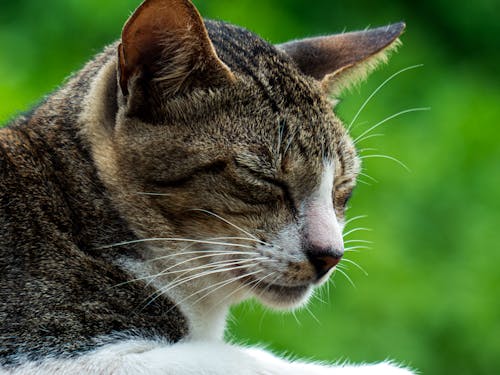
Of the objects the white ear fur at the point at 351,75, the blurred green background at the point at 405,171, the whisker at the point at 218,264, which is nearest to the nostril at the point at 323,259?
the whisker at the point at 218,264

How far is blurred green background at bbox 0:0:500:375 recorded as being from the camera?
5.83 m

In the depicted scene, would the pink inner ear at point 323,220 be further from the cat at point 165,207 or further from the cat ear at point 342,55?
the cat ear at point 342,55

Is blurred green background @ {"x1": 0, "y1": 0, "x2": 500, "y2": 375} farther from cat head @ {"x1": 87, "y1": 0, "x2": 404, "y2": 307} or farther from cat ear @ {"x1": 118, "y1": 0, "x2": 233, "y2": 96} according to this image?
cat ear @ {"x1": 118, "y1": 0, "x2": 233, "y2": 96}

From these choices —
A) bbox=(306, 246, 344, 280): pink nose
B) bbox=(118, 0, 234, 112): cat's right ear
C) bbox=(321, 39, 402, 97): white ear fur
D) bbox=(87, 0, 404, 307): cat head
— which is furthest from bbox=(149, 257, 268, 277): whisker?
bbox=(321, 39, 402, 97): white ear fur

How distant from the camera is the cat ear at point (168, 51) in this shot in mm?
3068

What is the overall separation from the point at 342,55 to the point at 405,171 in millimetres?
2991

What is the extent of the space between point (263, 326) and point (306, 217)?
2.41 m

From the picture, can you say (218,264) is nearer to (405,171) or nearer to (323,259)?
(323,259)

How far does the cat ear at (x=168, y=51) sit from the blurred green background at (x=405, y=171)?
220cm

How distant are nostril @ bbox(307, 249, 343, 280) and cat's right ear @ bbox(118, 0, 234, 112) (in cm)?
66

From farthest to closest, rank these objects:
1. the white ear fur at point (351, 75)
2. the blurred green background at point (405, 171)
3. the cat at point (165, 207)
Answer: the blurred green background at point (405, 171) → the white ear fur at point (351, 75) → the cat at point (165, 207)

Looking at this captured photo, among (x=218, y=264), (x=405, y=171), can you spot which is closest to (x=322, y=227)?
(x=218, y=264)

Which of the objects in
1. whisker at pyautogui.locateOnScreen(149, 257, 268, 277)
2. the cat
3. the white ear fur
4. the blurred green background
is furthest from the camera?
the blurred green background

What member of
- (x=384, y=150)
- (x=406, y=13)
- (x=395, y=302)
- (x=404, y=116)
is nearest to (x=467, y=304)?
(x=395, y=302)
